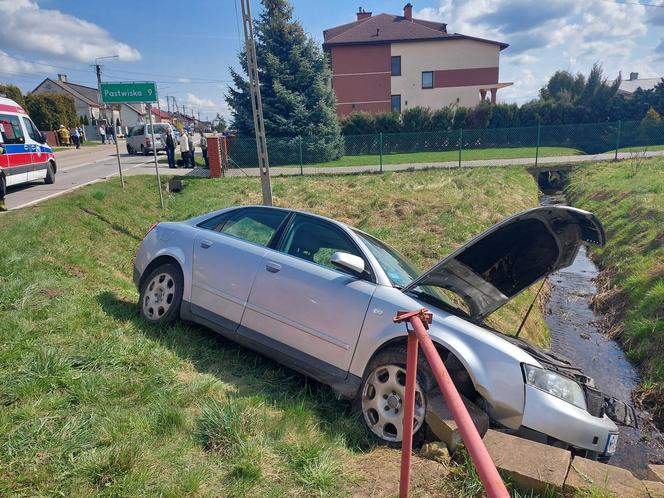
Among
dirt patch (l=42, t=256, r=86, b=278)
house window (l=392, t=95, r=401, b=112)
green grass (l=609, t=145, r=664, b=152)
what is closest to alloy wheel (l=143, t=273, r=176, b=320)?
dirt patch (l=42, t=256, r=86, b=278)

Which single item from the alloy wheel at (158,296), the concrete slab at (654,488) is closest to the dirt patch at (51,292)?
the alloy wheel at (158,296)

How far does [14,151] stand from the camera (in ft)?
42.6

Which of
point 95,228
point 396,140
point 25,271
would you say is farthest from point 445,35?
point 25,271

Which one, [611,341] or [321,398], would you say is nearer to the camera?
[321,398]

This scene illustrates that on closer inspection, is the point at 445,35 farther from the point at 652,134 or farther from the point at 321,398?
the point at 321,398

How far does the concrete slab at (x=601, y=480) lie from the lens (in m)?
2.71

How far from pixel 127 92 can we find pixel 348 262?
34.5 ft

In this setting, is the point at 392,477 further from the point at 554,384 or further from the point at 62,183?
the point at 62,183

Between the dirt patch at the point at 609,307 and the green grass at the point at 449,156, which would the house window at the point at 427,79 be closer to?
the green grass at the point at 449,156

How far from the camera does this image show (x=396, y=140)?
3016 centimetres

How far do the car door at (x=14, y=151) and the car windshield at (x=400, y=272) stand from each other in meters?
12.0

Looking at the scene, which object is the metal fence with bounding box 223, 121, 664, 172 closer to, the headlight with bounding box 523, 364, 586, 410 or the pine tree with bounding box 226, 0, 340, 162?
the pine tree with bounding box 226, 0, 340, 162

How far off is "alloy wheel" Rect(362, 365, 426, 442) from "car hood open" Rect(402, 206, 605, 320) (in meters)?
0.72

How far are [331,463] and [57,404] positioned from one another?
73.2 inches
